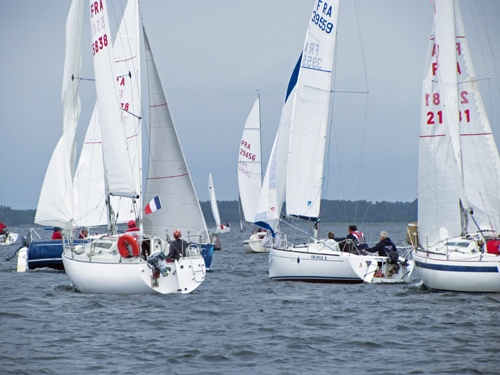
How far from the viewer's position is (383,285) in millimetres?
15977

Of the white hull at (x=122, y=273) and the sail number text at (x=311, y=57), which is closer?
the white hull at (x=122, y=273)

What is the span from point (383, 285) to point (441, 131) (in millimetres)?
4412

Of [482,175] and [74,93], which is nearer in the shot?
[482,175]

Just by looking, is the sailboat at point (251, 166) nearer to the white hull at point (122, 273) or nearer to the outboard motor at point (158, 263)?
the white hull at point (122, 273)

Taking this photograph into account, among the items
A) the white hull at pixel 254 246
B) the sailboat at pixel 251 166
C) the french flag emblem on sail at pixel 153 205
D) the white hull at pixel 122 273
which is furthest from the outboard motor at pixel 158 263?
the sailboat at pixel 251 166

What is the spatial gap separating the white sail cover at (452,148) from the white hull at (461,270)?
1764mm

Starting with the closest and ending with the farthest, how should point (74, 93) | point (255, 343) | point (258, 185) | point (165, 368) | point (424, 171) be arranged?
point (165, 368), point (255, 343), point (424, 171), point (74, 93), point (258, 185)

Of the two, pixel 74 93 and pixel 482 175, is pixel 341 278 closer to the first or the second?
pixel 482 175

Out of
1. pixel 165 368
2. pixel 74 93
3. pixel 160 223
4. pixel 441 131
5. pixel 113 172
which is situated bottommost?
pixel 165 368

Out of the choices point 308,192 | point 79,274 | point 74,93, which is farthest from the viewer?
point 74,93

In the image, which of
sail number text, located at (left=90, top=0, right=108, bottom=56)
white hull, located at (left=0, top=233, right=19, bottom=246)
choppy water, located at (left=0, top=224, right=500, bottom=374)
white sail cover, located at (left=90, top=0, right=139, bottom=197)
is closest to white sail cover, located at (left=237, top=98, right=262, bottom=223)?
white hull, located at (left=0, top=233, right=19, bottom=246)

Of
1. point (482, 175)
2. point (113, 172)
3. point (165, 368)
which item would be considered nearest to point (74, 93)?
point (113, 172)

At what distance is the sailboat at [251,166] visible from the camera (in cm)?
3625

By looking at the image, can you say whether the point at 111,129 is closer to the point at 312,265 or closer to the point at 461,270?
the point at 312,265
